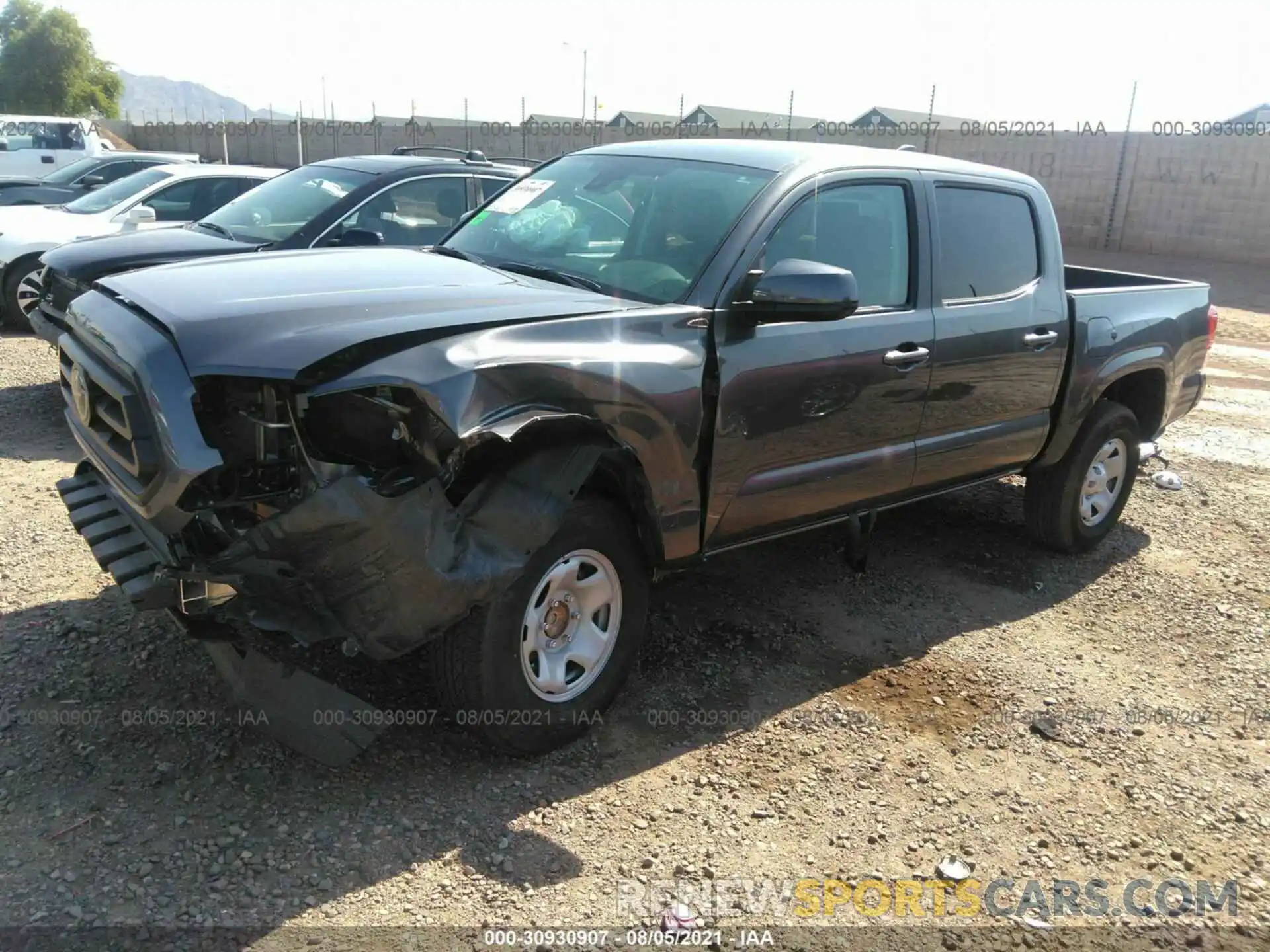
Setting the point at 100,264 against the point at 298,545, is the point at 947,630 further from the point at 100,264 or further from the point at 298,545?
the point at 100,264

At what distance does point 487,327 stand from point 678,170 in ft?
5.03

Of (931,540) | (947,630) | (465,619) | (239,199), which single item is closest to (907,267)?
(947,630)

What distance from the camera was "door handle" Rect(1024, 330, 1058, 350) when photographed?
470 centimetres

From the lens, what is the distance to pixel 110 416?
3.05 m

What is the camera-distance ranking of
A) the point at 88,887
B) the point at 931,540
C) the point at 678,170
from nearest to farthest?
the point at 88,887 → the point at 678,170 → the point at 931,540

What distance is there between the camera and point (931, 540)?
5.78m

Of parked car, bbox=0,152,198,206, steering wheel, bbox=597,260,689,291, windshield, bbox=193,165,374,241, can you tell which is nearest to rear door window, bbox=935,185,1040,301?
steering wheel, bbox=597,260,689,291

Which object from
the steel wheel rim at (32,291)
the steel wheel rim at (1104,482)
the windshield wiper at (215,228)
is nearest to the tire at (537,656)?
the steel wheel rim at (1104,482)

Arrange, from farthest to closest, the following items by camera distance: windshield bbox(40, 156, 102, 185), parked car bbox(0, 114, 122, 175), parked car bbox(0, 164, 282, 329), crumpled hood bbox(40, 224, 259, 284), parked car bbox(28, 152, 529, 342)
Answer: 1. parked car bbox(0, 114, 122, 175)
2. windshield bbox(40, 156, 102, 185)
3. parked car bbox(0, 164, 282, 329)
4. parked car bbox(28, 152, 529, 342)
5. crumpled hood bbox(40, 224, 259, 284)

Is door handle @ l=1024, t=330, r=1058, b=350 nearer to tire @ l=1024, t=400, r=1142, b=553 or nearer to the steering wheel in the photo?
tire @ l=1024, t=400, r=1142, b=553

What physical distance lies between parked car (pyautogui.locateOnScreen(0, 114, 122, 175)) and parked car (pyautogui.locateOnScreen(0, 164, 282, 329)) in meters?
13.2

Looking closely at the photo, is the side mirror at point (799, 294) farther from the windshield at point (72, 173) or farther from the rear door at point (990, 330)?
the windshield at point (72, 173)

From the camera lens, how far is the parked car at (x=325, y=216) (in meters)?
6.29

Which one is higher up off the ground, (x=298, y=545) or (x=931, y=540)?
(x=298, y=545)
